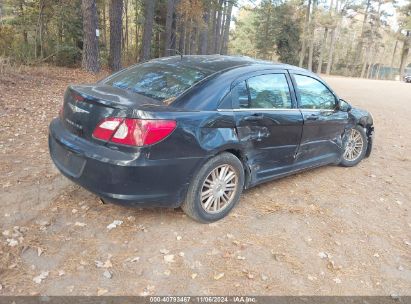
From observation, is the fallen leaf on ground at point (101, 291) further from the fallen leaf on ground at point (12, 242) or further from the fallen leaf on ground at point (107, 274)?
the fallen leaf on ground at point (12, 242)

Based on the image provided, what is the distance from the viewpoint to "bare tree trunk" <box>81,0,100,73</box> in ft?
37.9

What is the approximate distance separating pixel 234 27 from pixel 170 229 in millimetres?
62468

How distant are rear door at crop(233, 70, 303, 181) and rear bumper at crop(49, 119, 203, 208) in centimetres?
75

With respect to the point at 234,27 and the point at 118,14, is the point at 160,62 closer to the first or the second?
the point at 118,14

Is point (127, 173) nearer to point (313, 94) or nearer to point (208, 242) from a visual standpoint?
point (208, 242)

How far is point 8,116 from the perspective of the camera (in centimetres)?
657

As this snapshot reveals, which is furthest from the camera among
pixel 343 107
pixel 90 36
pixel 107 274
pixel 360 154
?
pixel 90 36

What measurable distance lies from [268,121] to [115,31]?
11796 mm

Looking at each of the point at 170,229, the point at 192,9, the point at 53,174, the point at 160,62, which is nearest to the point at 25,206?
the point at 53,174

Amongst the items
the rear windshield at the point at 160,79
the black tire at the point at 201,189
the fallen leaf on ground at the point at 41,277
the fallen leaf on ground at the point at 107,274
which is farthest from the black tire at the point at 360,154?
the fallen leaf on ground at the point at 41,277

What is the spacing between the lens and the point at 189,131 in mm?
3205

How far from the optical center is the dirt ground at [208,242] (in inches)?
110

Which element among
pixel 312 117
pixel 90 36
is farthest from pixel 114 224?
pixel 90 36

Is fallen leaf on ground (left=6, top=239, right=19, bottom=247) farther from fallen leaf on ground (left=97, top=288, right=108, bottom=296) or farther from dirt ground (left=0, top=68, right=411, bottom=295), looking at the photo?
fallen leaf on ground (left=97, top=288, right=108, bottom=296)
